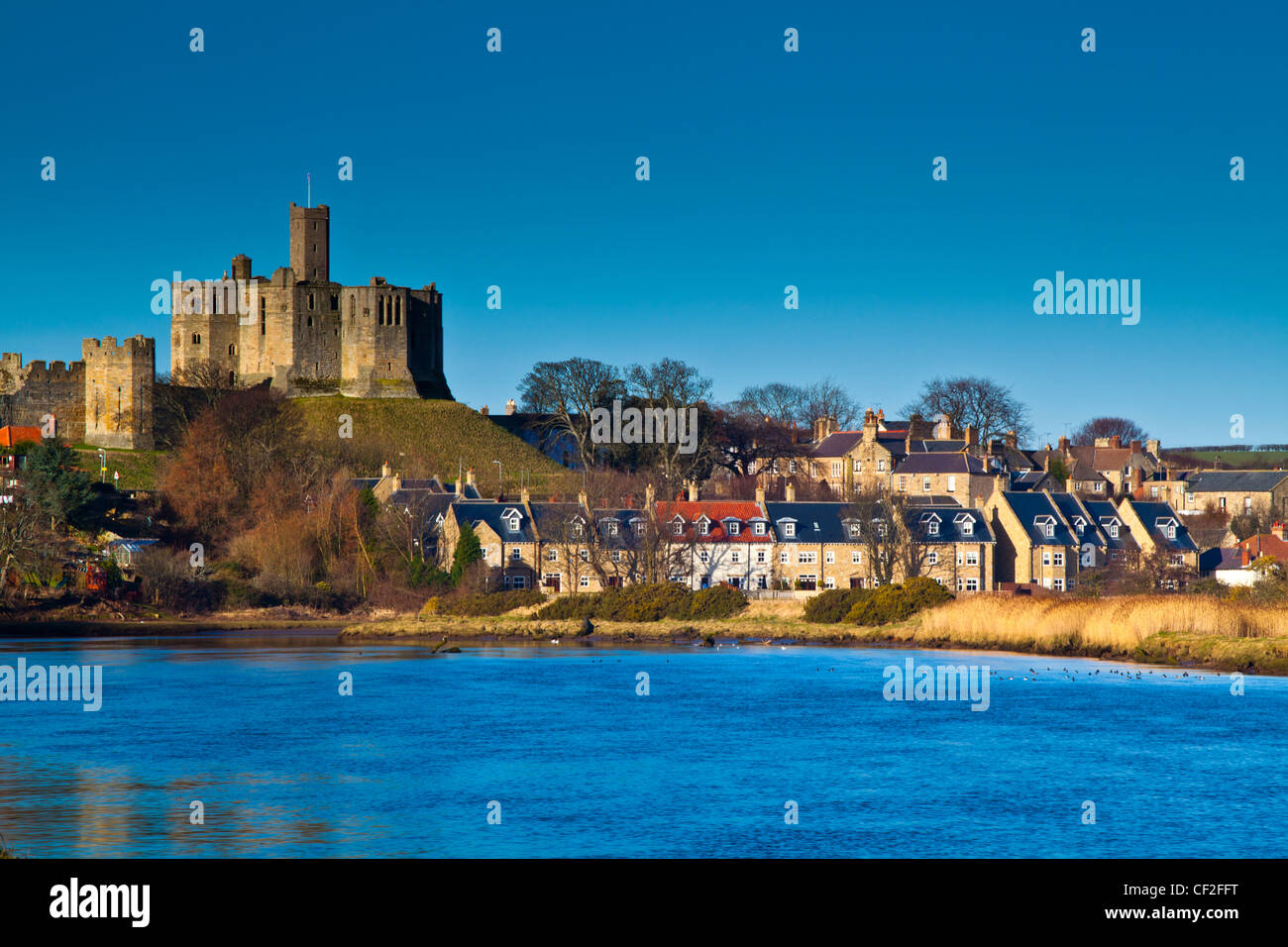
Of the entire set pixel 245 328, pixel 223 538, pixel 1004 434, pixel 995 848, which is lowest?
pixel 995 848

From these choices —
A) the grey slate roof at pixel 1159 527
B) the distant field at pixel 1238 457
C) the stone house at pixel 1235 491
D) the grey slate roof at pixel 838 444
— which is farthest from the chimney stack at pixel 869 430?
the distant field at pixel 1238 457

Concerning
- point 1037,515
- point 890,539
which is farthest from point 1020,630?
point 1037,515

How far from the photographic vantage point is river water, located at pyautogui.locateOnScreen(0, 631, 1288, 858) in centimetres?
1934

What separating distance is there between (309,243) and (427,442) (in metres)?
15.7

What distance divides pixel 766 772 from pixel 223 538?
137 ft
